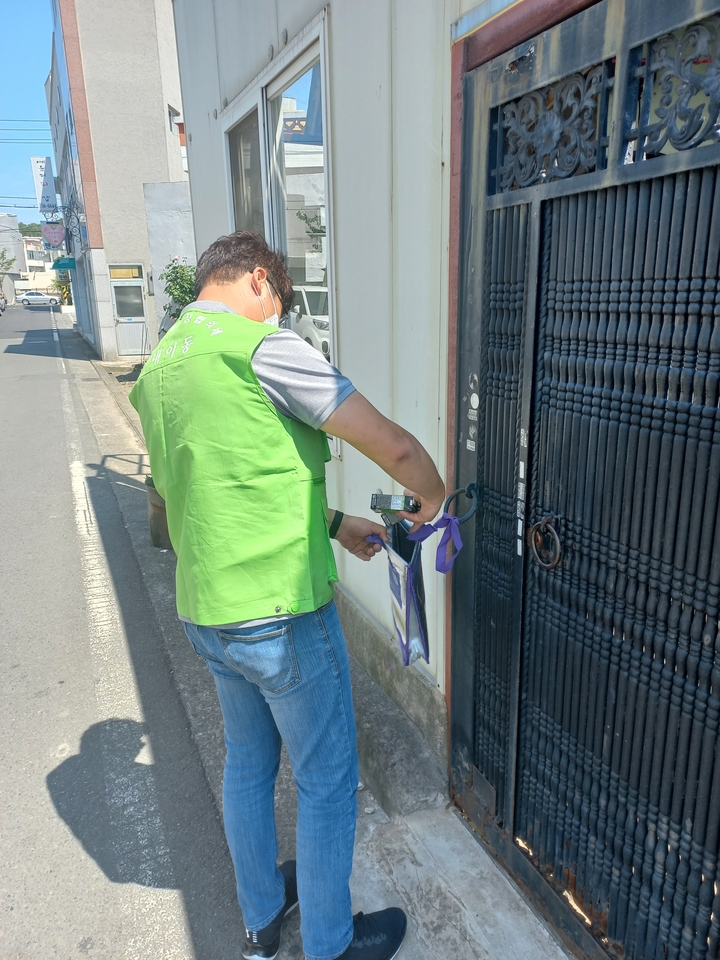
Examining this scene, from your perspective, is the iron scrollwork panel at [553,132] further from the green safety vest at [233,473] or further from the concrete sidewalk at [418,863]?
the concrete sidewalk at [418,863]

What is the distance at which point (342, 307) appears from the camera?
125 inches

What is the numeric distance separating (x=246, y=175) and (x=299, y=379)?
3675 mm

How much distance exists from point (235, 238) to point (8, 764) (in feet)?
8.49

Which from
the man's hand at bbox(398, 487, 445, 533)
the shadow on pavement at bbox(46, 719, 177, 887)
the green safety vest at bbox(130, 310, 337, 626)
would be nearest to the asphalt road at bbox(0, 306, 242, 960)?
the shadow on pavement at bbox(46, 719, 177, 887)

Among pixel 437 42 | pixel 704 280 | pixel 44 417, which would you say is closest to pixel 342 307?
pixel 437 42

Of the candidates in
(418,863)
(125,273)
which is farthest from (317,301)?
(125,273)

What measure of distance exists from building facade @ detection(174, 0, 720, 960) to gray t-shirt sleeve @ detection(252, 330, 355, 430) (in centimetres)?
58

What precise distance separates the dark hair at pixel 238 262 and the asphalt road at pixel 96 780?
203cm

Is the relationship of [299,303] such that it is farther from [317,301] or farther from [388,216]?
[388,216]

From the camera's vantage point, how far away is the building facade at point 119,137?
2147 centimetres

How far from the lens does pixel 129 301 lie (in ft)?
75.0

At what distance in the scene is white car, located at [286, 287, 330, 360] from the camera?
3.70m

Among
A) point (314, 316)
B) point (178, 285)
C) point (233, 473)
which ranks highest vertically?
point (178, 285)

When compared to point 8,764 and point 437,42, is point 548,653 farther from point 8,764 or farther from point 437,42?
point 8,764
